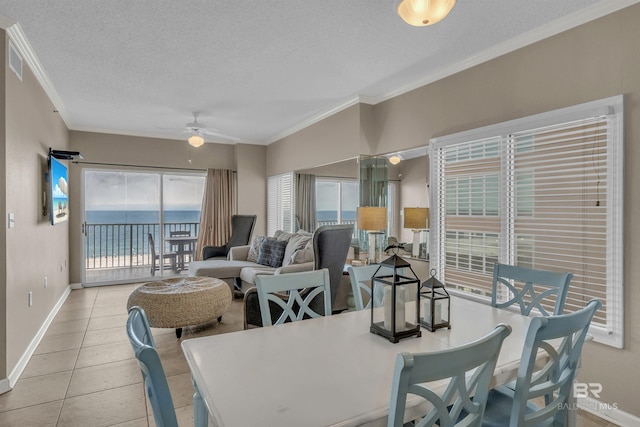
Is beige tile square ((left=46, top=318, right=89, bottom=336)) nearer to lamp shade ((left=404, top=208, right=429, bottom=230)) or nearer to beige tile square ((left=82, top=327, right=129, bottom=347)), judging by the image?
beige tile square ((left=82, top=327, right=129, bottom=347))

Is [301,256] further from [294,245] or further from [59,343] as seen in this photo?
[59,343]

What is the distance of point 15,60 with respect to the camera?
285 cm

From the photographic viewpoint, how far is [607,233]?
91.3 inches

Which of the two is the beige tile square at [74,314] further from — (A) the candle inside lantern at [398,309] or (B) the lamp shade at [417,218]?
(A) the candle inside lantern at [398,309]

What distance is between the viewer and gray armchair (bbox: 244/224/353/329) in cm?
319

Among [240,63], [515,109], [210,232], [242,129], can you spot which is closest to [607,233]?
[515,109]

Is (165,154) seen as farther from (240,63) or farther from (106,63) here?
(240,63)

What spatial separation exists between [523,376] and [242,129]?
18.1ft

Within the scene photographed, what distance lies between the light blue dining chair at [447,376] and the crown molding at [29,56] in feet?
11.3

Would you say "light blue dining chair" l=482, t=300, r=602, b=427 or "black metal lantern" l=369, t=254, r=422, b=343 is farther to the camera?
"black metal lantern" l=369, t=254, r=422, b=343

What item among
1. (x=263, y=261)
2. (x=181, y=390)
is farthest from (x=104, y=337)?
(x=263, y=261)

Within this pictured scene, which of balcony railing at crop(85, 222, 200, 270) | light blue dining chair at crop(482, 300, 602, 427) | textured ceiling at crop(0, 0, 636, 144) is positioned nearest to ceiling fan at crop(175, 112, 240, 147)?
textured ceiling at crop(0, 0, 636, 144)

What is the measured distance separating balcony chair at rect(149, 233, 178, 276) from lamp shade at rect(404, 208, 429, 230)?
16.3 feet

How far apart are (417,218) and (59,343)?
3.79 metres
